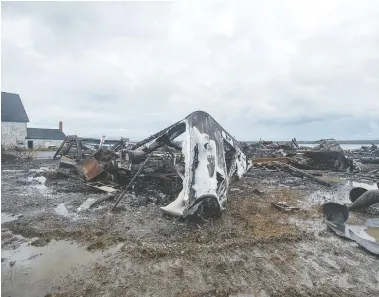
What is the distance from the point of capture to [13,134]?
132ft

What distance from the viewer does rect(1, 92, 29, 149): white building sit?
127 ft

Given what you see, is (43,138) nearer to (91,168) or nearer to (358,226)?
(91,168)

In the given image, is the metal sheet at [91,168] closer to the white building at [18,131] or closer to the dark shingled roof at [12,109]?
the white building at [18,131]

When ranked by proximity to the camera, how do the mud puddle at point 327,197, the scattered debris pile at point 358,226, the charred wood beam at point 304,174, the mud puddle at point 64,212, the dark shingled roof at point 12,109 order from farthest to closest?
the dark shingled roof at point 12,109
the charred wood beam at point 304,174
the mud puddle at point 327,197
the mud puddle at point 64,212
the scattered debris pile at point 358,226

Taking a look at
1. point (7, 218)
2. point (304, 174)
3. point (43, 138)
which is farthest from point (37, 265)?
point (43, 138)

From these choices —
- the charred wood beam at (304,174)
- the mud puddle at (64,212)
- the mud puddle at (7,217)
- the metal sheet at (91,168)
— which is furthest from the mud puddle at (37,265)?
the charred wood beam at (304,174)

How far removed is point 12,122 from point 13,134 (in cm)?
176

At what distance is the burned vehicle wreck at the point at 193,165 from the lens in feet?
20.0

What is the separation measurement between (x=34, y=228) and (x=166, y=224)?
106 inches

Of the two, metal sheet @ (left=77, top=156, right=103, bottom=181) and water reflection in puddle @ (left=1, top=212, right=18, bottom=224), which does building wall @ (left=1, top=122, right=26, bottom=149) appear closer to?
metal sheet @ (left=77, top=156, right=103, bottom=181)

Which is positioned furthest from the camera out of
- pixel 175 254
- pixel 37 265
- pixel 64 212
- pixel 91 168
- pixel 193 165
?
pixel 91 168

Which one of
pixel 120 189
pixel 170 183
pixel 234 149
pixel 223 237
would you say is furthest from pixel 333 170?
pixel 223 237

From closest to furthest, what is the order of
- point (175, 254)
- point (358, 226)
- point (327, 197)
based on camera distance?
point (175, 254) → point (358, 226) → point (327, 197)

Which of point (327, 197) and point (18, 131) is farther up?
point (18, 131)
